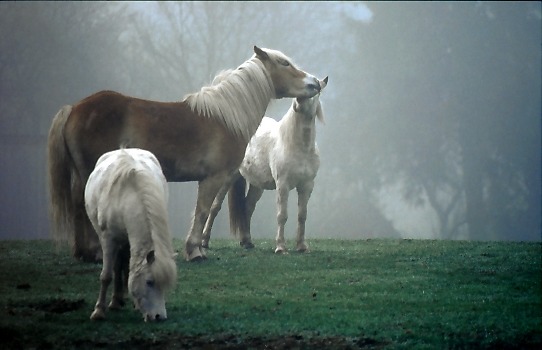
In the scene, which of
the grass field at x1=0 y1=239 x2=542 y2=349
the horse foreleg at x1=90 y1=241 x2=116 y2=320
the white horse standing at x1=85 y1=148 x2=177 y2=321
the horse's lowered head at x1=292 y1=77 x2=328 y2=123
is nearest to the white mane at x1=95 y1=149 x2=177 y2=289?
the white horse standing at x1=85 y1=148 x2=177 y2=321

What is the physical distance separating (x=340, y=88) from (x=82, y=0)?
12.7m

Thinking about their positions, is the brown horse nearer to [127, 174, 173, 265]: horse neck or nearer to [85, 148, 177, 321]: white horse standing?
[85, 148, 177, 321]: white horse standing

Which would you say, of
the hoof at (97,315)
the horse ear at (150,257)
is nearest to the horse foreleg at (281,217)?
the hoof at (97,315)

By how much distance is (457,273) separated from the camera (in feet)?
33.0

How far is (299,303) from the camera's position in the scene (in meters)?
8.03

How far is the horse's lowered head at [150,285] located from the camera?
6.54 metres

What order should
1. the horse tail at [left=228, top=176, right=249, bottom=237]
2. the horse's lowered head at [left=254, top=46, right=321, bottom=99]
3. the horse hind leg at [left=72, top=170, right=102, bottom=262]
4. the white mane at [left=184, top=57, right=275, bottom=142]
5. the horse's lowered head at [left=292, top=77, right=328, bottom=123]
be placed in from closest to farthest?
the horse hind leg at [left=72, top=170, right=102, bottom=262] < the white mane at [left=184, top=57, right=275, bottom=142] < the horse's lowered head at [left=254, top=46, right=321, bottom=99] < the horse's lowered head at [left=292, top=77, right=328, bottom=123] < the horse tail at [left=228, top=176, right=249, bottom=237]

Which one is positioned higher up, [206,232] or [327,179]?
[327,179]

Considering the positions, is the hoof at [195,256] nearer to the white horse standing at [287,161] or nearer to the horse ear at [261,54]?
the white horse standing at [287,161]

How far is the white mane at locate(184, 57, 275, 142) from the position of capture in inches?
413

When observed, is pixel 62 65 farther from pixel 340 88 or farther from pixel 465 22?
pixel 465 22

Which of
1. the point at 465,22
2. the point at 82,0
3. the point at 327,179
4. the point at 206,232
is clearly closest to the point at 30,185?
the point at 206,232

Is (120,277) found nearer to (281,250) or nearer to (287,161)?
(281,250)

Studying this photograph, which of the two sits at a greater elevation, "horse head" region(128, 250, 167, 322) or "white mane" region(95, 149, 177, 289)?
"white mane" region(95, 149, 177, 289)
